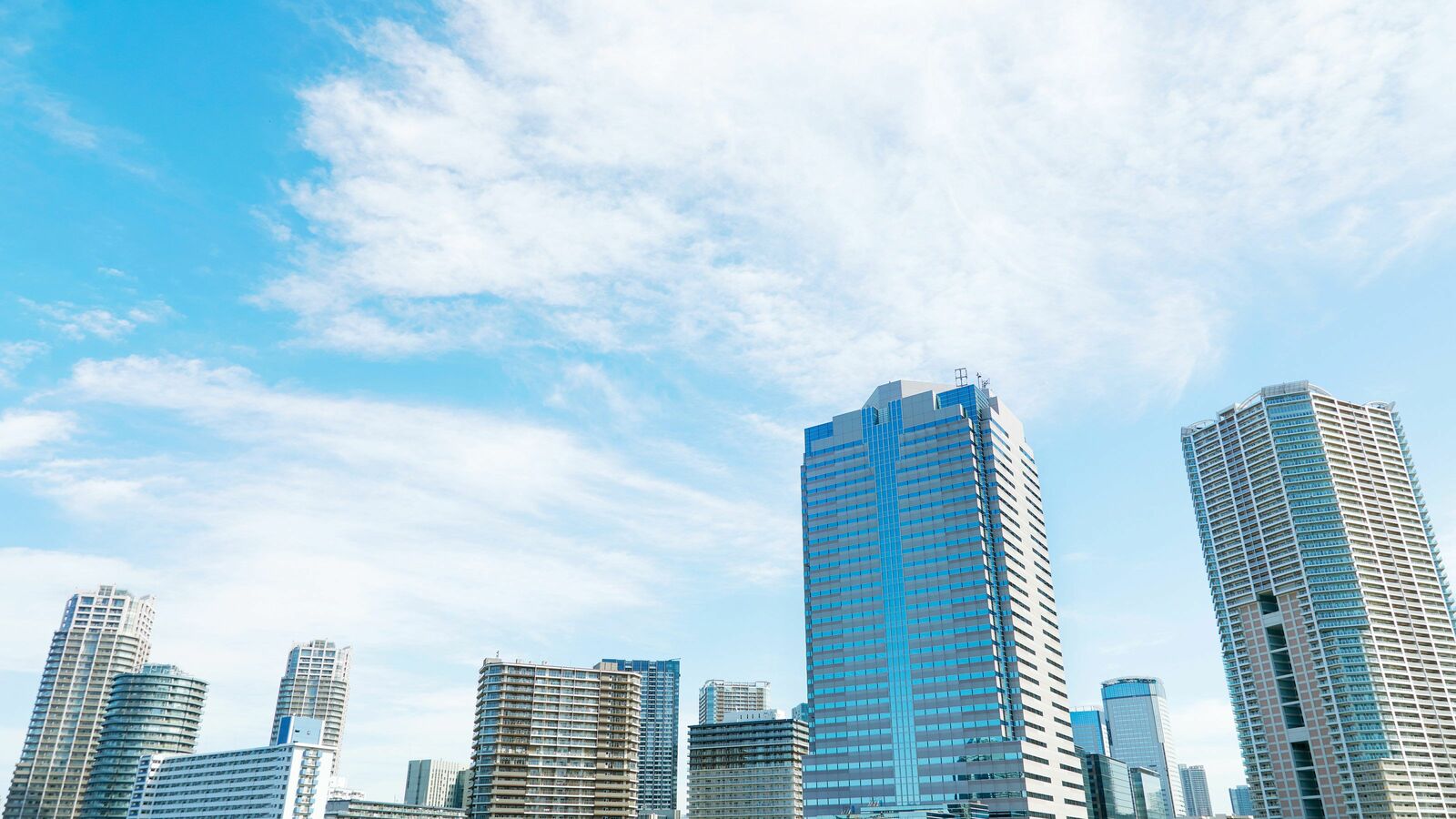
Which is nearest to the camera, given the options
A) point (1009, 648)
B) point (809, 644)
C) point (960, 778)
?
point (960, 778)

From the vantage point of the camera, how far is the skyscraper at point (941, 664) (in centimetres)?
17250

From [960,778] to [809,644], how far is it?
40.0 meters

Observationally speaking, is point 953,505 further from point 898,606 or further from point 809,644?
point 809,644

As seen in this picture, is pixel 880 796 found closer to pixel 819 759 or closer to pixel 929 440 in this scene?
pixel 819 759

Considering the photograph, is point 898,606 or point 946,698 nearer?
point 946,698

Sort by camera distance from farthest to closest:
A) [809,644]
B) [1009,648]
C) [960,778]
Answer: [809,644]
[1009,648]
[960,778]

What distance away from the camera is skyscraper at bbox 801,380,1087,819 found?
6791 inches

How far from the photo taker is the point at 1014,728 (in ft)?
566

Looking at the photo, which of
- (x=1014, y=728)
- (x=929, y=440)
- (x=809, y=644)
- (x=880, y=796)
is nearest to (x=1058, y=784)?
(x=1014, y=728)

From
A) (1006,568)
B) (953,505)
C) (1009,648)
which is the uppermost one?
(953,505)

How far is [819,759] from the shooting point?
186 m

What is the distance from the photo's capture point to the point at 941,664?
181m

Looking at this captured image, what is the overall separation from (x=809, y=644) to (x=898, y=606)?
20461mm

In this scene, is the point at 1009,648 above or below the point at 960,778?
above
